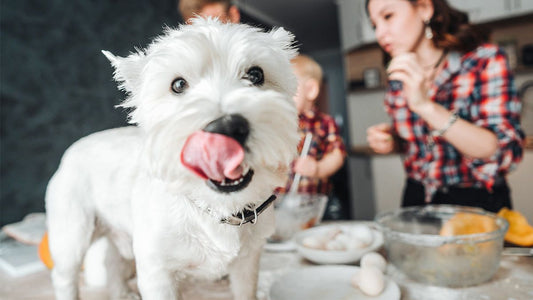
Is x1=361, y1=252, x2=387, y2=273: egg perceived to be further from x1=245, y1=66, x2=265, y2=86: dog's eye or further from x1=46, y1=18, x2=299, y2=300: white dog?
x1=245, y1=66, x2=265, y2=86: dog's eye

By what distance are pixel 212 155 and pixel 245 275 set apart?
0.37 m

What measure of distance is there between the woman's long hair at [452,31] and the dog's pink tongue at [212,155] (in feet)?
3.95

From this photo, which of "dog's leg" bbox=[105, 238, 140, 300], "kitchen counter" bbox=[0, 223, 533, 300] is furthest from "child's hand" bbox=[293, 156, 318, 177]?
"dog's leg" bbox=[105, 238, 140, 300]

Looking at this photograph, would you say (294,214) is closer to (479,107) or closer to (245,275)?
(245,275)

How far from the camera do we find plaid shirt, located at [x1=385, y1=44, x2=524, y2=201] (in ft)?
3.92

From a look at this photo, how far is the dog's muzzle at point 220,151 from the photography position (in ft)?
1.22

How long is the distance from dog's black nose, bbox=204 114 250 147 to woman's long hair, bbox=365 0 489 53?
3.82 ft

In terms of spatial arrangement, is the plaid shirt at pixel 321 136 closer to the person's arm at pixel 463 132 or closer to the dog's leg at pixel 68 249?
the person's arm at pixel 463 132

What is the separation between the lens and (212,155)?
14.5 inches

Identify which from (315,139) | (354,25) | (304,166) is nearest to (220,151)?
(304,166)

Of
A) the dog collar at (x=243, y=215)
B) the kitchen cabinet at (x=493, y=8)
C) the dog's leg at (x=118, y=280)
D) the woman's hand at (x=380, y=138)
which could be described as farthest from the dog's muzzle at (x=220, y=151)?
the kitchen cabinet at (x=493, y=8)

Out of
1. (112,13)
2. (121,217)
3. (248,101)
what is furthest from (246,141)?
(112,13)

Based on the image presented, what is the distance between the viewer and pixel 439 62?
4.55ft

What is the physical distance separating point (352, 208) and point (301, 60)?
3218 mm
